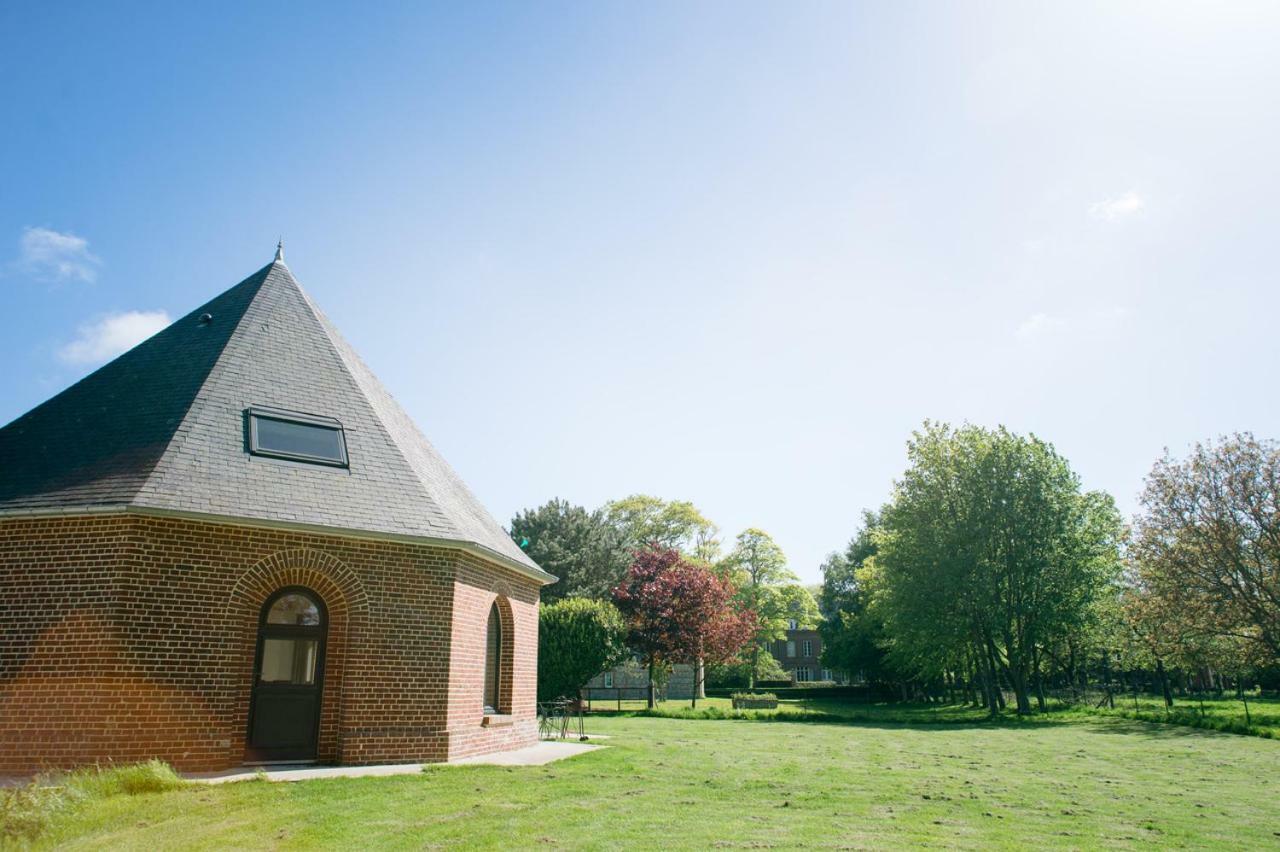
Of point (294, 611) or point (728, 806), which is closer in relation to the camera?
point (728, 806)

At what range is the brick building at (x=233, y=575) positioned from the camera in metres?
10.6

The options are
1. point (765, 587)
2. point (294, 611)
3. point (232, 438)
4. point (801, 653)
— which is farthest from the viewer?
point (801, 653)

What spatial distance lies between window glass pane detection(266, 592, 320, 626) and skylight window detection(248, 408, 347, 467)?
7.48ft

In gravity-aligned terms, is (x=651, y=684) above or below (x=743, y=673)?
above

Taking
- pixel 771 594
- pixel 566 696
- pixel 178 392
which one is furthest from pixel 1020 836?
pixel 771 594

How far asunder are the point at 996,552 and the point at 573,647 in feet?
57.8

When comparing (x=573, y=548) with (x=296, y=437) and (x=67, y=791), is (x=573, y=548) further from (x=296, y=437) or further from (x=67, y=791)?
(x=67, y=791)

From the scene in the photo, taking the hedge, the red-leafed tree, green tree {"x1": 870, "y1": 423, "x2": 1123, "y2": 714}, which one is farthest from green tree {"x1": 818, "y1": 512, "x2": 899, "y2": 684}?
the red-leafed tree

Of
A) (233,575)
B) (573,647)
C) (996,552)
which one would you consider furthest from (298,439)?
(996,552)

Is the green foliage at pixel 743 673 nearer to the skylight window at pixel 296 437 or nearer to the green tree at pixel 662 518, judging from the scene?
the green tree at pixel 662 518

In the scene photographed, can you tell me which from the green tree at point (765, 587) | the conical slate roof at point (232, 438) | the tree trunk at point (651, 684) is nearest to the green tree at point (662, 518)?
the green tree at point (765, 587)

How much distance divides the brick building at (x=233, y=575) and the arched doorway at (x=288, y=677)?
0.03m

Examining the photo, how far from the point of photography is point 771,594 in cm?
5841

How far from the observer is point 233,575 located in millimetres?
11375
